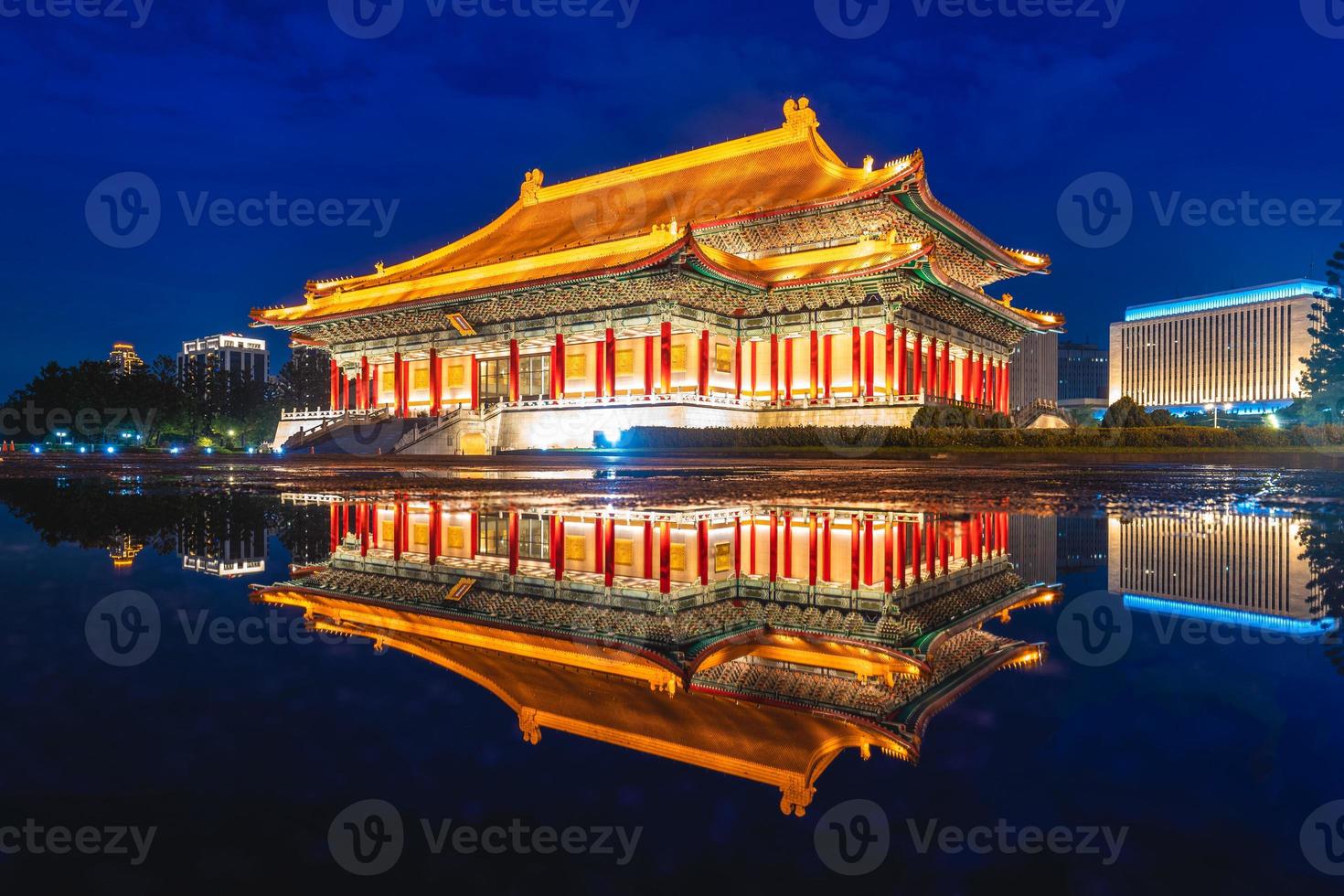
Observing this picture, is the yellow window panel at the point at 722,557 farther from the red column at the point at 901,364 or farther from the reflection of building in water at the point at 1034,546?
the red column at the point at 901,364

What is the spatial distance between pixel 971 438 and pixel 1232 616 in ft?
72.5

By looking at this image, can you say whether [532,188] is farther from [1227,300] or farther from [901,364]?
[1227,300]

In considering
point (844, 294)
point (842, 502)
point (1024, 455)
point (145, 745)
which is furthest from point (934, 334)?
point (145, 745)

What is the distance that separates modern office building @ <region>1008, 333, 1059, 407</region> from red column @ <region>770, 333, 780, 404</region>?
3487 inches

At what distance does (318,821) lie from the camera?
1505 mm

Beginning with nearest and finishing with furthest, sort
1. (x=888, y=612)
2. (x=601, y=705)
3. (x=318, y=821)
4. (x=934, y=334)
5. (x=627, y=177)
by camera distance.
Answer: (x=318, y=821) < (x=601, y=705) < (x=888, y=612) < (x=934, y=334) < (x=627, y=177)

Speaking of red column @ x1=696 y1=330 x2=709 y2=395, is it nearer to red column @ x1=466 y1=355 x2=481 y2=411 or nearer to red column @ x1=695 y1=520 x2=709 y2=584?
red column @ x1=466 y1=355 x2=481 y2=411

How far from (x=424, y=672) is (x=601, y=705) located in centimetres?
57

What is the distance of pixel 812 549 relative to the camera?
548 centimetres

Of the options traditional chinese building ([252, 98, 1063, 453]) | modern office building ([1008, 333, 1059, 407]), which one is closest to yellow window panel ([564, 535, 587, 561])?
traditional chinese building ([252, 98, 1063, 453])

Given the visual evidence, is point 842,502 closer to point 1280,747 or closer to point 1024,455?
point 1280,747

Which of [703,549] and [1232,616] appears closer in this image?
[1232,616]

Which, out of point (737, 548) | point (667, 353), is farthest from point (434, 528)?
point (667, 353)

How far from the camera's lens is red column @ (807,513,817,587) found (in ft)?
14.7
